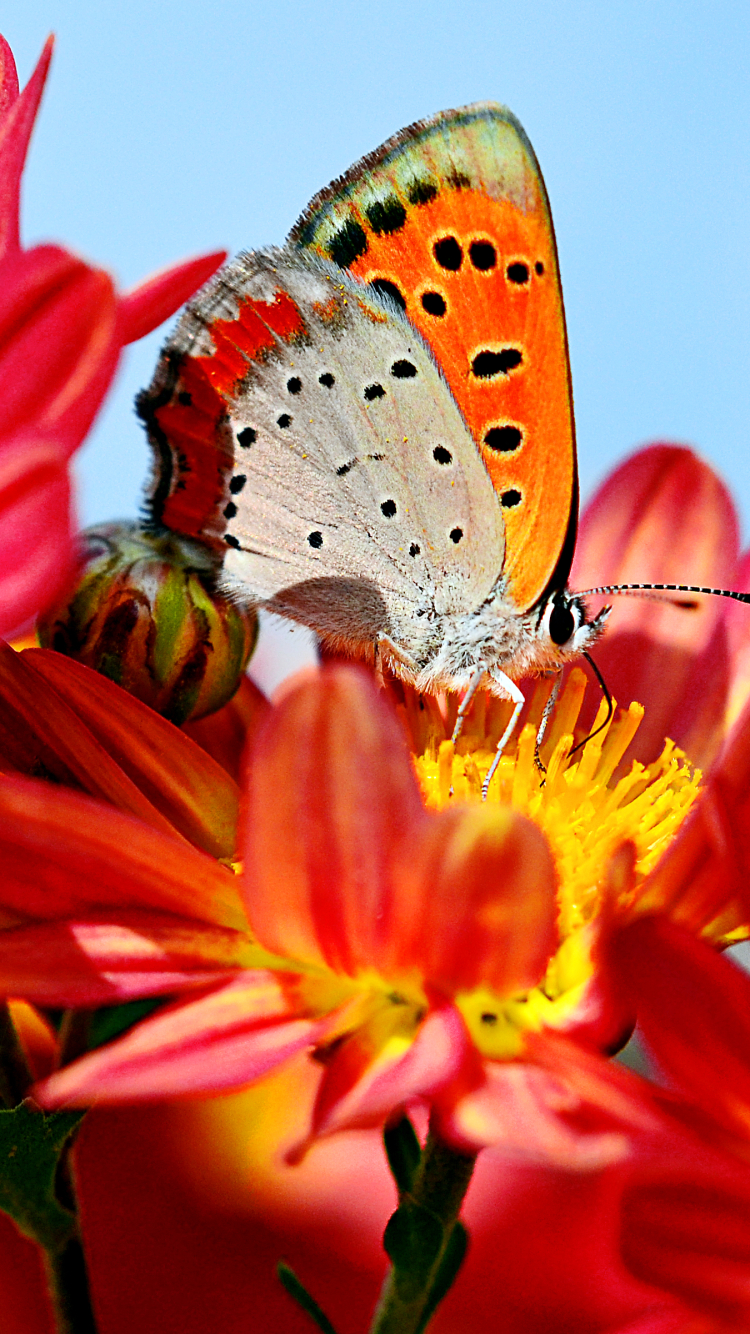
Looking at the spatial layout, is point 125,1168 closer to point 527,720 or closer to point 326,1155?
point 326,1155

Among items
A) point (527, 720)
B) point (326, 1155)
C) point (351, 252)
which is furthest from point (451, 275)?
point (326, 1155)

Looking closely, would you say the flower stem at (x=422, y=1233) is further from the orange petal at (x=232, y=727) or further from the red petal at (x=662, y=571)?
the red petal at (x=662, y=571)

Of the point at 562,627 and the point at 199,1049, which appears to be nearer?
the point at 199,1049

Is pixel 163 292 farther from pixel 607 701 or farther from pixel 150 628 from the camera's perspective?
pixel 607 701

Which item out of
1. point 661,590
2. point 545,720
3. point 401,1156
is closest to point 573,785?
point 545,720

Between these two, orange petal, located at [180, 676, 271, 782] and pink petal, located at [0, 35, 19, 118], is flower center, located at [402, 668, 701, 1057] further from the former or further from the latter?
pink petal, located at [0, 35, 19, 118]

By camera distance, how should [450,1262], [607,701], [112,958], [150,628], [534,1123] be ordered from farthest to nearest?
1. [607,701]
2. [150,628]
3. [450,1262]
4. [112,958]
5. [534,1123]

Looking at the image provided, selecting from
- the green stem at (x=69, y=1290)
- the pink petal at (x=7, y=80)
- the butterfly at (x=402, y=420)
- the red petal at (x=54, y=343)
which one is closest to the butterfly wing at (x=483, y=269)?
the butterfly at (x=402, y=420)

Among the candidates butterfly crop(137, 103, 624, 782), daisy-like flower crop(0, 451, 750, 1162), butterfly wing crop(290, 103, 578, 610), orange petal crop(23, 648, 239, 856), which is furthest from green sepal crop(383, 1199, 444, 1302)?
butterfly wing crop(290, 103, 578, 610)
